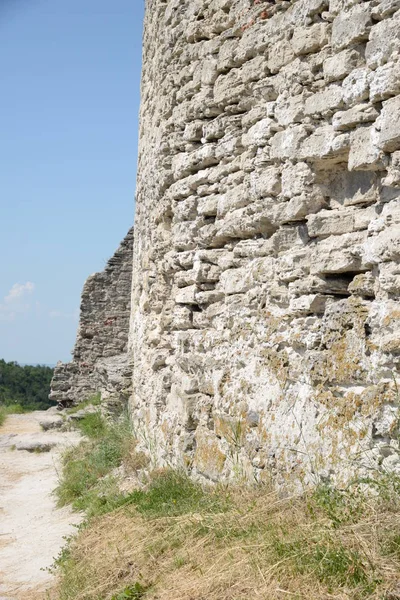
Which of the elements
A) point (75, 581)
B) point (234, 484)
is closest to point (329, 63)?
point (234, 484)

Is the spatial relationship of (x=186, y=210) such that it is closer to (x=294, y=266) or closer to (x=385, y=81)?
(x=294, y=266)

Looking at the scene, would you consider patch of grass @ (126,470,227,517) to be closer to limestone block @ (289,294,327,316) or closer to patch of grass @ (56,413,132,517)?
patch of grass @ (56,413,132,517)

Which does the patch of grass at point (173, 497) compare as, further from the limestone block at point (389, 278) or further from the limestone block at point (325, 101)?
the limestone block at point (325, 101)

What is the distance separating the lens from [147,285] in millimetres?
6793

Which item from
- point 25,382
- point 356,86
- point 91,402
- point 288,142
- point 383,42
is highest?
point 383,42

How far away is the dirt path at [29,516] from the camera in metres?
4.64

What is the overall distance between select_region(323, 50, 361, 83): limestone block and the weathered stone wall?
1099 centimetres

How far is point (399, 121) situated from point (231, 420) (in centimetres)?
224

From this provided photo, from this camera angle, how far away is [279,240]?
13.8 ft

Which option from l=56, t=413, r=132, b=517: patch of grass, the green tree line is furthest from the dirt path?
the green tree line

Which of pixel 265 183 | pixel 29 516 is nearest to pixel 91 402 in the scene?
pixel 29 516

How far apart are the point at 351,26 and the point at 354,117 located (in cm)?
52

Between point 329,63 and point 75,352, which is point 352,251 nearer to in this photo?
point 329,63

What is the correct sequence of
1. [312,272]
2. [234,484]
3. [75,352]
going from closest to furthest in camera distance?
[312,272], [234,484], [75,352]
